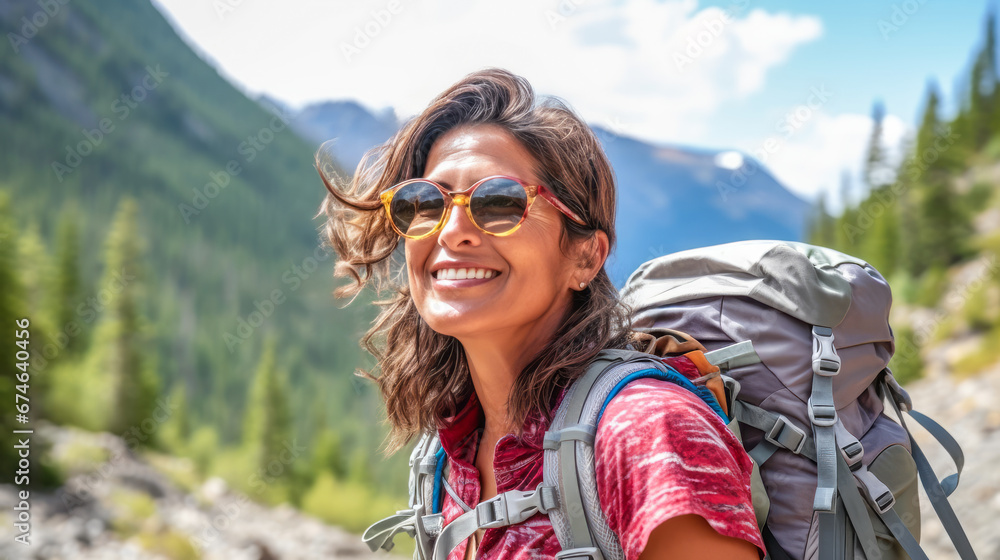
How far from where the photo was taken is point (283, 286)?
4181cm

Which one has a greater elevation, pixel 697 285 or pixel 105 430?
pixel 105 430

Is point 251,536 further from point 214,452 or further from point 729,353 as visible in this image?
point 729,353

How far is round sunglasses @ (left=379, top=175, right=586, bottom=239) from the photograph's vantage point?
1560 mm

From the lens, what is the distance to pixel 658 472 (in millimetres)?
1149

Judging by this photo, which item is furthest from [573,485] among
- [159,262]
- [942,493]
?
[159,262]

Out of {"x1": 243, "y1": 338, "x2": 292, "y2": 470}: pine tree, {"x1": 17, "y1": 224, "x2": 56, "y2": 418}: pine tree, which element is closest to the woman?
{"x1": 17, "y1": 224, "x2": 56, "y2": 418}: pine tree

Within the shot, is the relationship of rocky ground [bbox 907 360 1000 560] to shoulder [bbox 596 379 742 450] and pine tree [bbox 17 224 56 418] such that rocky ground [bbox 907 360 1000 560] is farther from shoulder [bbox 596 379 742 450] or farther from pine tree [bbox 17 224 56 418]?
pine tree [bbox 17 224 56 418]

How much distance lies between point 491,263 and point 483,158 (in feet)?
0.84

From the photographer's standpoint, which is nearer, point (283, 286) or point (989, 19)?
point (989, 19)

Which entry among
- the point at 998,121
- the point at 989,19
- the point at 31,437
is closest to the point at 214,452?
the point at 31,437

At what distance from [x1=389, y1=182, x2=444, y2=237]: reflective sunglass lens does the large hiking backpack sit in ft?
1.73

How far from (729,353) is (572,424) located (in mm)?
629

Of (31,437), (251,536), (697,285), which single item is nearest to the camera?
(697,285)

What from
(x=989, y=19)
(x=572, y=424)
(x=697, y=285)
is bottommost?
(x=572, y=424)
